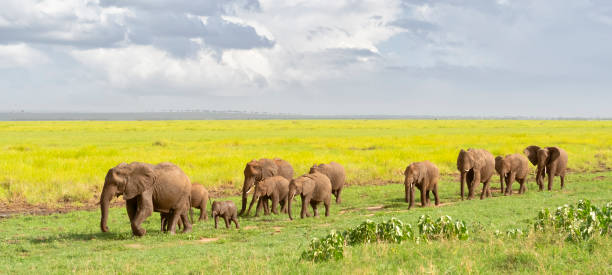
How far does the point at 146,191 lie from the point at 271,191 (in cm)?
505

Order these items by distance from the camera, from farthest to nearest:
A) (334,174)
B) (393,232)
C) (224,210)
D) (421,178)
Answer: (334,174) → (421,178) → (224,210) → (393,232)

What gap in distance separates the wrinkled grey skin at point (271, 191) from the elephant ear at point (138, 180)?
14.2 ft

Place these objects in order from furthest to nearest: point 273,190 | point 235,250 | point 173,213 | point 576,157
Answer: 1. point 576,157
2. point 273,190
3. point 173,213
4. point 235,250

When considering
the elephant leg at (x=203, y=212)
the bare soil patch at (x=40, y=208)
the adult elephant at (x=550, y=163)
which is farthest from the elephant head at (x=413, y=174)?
the bare soil patch at (x=40, y=208)

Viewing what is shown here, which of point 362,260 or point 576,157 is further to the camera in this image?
point 576,157

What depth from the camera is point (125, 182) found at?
14.0 metres

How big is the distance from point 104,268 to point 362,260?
195 inches

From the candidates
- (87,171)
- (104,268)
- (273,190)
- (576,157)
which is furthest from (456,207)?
(576,157)

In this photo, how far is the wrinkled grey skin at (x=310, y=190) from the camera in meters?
17.1

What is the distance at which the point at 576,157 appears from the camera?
36.0m

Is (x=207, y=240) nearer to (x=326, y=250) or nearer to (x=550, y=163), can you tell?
(x=326, y=250)

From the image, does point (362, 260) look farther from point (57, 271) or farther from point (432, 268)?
point (57, 271)

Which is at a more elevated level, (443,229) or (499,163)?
(499,163)

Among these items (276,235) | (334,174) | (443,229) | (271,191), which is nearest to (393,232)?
(443,229)
